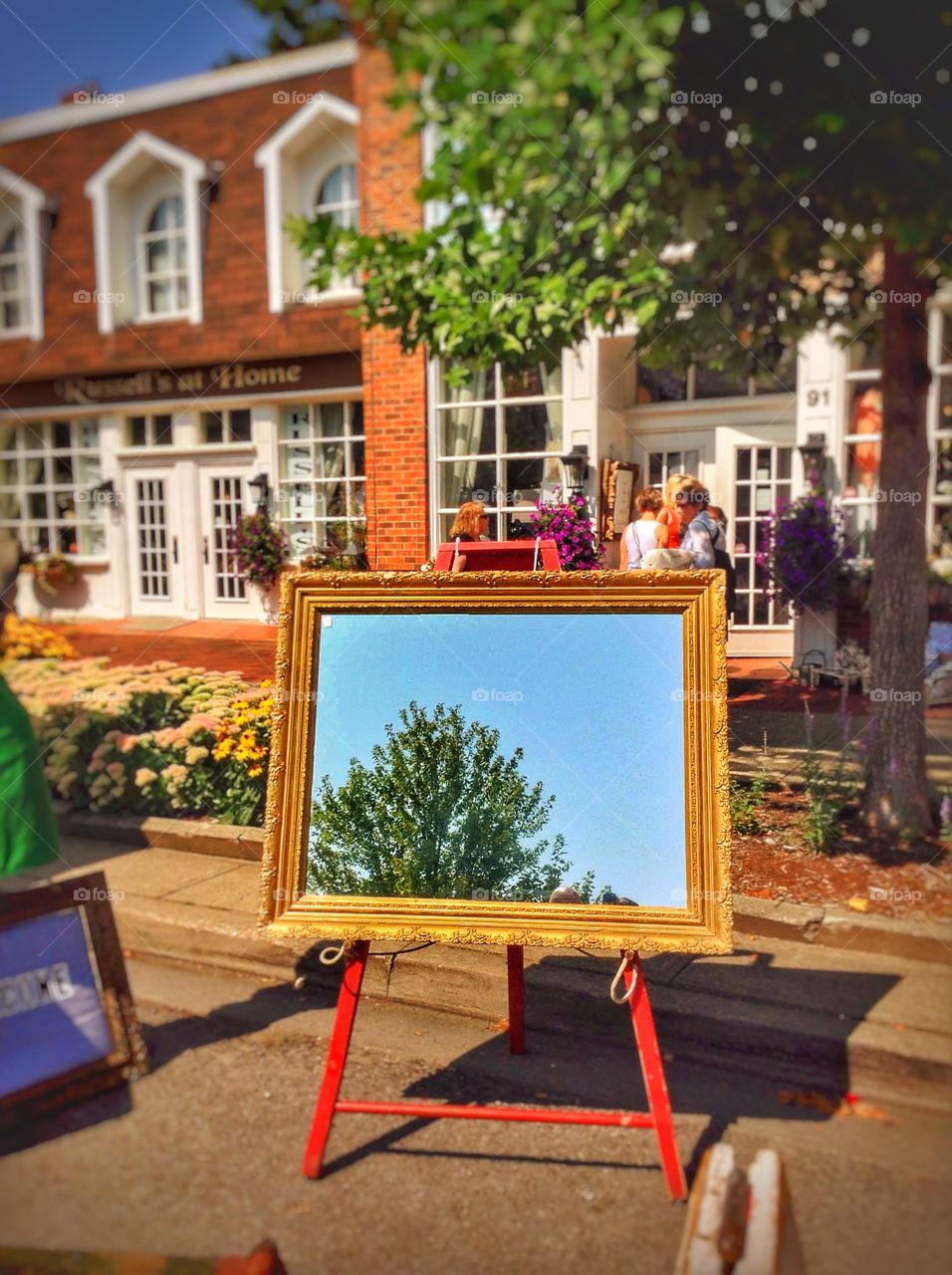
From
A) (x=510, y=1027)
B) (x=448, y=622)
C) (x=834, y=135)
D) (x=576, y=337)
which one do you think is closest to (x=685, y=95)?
(x=834, y=135)

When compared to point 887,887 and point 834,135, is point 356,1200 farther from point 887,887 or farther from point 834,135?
point 834,135

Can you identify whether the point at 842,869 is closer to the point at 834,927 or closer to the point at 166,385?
the point at 834,927

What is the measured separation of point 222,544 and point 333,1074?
6.72 ft

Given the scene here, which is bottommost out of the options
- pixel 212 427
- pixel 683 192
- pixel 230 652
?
pixel 230 652

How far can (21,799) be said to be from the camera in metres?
3.24

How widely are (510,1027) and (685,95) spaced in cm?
311

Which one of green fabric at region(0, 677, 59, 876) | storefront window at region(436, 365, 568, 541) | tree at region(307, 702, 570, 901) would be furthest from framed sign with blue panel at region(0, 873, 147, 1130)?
storefront window at region(436, 365, 568, 541)

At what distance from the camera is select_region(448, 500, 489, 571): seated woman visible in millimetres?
3510

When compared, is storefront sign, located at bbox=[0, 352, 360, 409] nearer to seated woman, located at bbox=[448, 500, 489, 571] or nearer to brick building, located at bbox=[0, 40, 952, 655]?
brick building, located at bbox=[0, 40, 952, 655]

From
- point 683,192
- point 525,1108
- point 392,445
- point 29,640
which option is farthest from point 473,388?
point 525,1108

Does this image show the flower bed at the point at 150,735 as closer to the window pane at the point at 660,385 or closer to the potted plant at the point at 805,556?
the window pane at the point at 660,385

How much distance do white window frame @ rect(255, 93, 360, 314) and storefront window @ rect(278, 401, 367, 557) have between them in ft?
1.26

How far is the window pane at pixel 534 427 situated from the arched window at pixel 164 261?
4.39 ft

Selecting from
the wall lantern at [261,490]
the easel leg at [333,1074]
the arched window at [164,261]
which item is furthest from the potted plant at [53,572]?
the easel leg at [333,1074]
